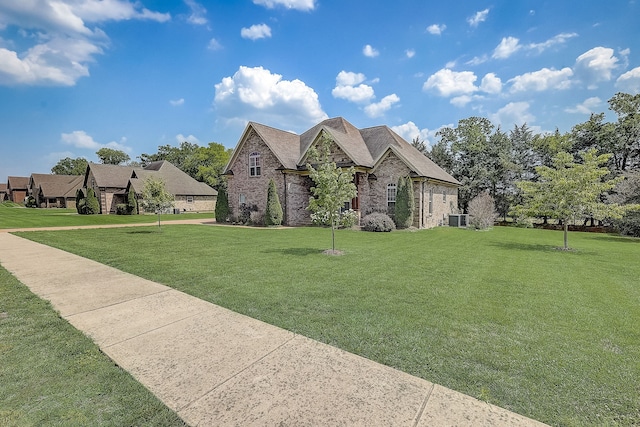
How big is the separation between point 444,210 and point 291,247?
16.8 meters

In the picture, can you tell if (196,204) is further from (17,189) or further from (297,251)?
(17,189)

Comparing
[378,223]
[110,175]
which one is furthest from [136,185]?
[378,223]

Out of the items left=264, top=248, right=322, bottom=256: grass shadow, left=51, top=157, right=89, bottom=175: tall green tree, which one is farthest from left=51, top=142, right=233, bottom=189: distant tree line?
left=264, top=248, right=322, bottom=256: grass shadow

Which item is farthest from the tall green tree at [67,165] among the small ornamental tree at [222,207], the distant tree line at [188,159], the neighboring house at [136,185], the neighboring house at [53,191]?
the small ornamental tree at [222,207]

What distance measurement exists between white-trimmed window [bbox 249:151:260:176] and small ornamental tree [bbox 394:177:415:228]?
1165cm

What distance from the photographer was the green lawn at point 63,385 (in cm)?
252

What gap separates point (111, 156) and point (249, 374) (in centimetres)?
9702

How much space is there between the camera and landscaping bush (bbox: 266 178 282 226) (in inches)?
842

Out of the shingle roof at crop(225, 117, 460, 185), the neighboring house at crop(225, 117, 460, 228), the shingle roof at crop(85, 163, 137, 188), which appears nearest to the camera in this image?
the neighboring house at crop(225, 117, 460, 228)

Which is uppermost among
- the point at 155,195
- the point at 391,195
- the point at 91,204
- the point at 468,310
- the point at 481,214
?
the point at 155,195

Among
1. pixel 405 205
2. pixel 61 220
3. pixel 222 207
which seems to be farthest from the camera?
pixel 222 207

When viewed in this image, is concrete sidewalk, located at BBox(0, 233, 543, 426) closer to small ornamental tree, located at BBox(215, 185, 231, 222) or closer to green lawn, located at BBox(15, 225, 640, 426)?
green lawn, located at BBox(15, 225, 640, 426)

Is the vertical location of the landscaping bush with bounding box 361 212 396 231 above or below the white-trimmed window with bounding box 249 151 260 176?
below

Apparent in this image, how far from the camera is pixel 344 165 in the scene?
20844 mm
